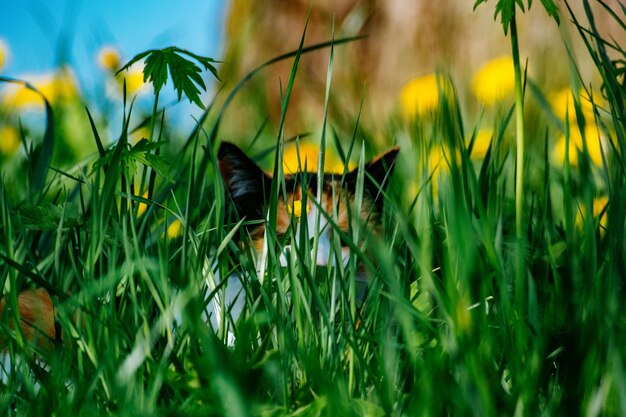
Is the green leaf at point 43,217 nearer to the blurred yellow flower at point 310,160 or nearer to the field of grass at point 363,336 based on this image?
the field of grass at point 363,336

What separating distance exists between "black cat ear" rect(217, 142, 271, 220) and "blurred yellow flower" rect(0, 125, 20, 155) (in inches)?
41.7

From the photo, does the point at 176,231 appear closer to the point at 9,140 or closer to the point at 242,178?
the point at 242,178

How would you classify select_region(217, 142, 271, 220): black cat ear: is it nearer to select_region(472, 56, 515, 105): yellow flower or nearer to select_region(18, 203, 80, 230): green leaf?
select_region(18, 203, 80, 230): green leaf

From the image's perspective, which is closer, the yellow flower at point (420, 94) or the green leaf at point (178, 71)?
the green leaf at point (178, 71)

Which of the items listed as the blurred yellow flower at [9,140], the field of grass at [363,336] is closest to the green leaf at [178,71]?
the field of grass at [363,336]

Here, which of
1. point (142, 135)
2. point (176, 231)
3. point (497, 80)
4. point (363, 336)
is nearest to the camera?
point (363, 336)

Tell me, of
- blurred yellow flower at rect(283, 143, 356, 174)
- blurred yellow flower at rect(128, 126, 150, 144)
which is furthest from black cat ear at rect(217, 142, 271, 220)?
blurred yellow flower at rect(128, 126, 150, 144)

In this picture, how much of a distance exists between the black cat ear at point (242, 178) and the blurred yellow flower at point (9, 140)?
1.06 m

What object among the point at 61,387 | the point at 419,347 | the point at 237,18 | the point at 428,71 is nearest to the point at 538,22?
the point at 428,71

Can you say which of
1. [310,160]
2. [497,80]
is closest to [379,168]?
[310,160]

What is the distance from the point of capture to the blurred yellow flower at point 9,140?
8.42 feet

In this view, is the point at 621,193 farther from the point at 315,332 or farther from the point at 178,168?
the point at 178,168

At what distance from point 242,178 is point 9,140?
4.27 ft

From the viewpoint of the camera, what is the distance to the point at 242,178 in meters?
1.71
